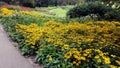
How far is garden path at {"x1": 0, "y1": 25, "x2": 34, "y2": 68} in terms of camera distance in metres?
7.77

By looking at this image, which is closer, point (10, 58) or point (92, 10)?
point (10, 58)

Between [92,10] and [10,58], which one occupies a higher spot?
[10,58]

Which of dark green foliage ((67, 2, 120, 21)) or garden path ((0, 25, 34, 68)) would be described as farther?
dark green foliage ((67, 2, 120, 21))

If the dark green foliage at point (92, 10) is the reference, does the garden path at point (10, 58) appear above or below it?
above

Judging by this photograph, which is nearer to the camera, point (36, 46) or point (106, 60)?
point (106, 60)

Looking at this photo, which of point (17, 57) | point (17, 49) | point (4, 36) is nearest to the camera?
point (17, 57)

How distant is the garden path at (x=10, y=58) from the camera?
777 cm

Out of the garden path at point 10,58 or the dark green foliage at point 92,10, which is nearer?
the garden path at point 10,58

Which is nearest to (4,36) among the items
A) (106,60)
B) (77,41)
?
(77,41)

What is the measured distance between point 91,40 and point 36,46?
1.94 metres

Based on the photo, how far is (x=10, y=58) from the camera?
847 cm

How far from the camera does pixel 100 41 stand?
802 cm

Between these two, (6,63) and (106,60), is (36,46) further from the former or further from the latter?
(106,60)

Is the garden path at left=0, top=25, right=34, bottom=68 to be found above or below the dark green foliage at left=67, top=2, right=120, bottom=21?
above
